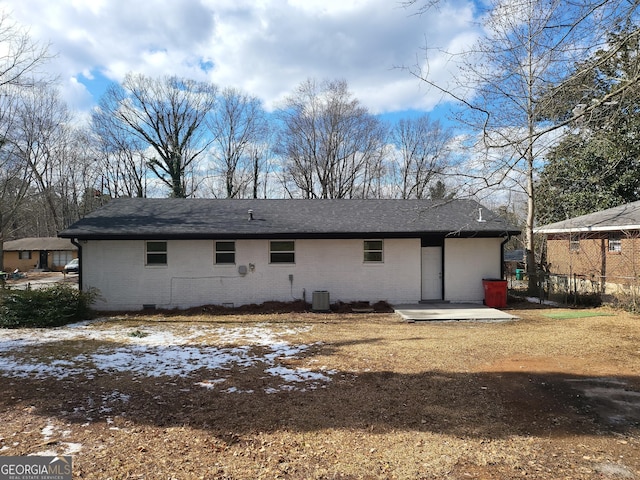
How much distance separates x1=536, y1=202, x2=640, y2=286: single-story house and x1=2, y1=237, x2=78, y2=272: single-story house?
38.8 meters

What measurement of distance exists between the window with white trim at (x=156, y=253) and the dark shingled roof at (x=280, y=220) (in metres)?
0.54

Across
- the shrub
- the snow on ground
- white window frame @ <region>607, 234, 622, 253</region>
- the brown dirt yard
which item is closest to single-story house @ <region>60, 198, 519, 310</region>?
the shrub

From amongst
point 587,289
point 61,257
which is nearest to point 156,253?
point 587,289

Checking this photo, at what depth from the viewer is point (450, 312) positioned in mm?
11898

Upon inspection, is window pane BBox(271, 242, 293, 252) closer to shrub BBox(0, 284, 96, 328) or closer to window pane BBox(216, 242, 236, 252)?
window pane BBox(216, 242, 236, 252)

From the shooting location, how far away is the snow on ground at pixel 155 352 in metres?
6.27

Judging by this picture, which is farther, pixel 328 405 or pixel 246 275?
pixel 246 275

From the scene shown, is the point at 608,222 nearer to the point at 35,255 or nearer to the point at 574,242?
the point at 574,242

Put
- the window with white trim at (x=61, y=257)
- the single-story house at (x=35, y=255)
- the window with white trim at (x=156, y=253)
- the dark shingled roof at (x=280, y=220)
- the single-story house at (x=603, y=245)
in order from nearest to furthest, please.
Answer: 1. the dark shingled roof at (x=280, y=220)
2. the window with white trim at (x=156, y=253)
3. the single-story house at (x=603, y=245)
4. the single-story house at (x=35, y=255)
5. the window with white trim at (x=61, y=257)

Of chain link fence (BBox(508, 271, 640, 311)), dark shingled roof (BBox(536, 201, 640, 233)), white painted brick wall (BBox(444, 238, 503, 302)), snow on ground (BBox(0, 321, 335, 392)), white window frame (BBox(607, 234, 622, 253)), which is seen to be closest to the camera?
snow on ground (BBox(0, 321, 335, 392))

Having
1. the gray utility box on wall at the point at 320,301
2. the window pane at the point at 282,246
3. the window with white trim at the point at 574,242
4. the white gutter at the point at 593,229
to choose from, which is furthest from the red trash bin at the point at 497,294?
the window with white trim at the point at 574,242

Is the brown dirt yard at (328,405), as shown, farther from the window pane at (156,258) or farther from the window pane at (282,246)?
the window pane at (282,246)

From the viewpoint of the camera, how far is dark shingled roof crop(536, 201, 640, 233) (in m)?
14.2

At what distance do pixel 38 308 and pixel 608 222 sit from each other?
1952 centimetres
